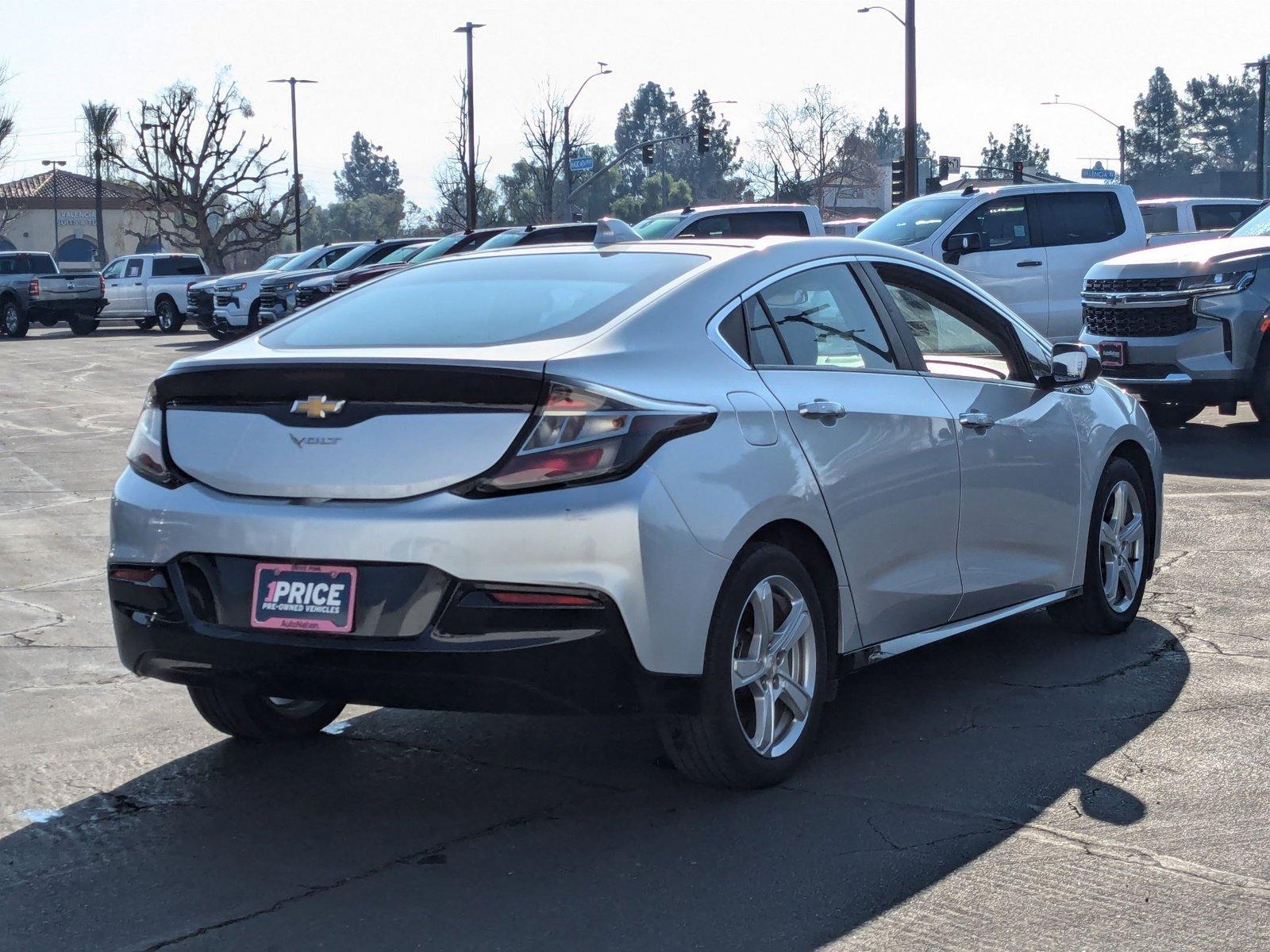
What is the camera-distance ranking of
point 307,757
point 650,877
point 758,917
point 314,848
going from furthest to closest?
point 307,757
point 314,848
point 650,877
point 758,917

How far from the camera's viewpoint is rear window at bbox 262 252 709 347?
4418 millimetres

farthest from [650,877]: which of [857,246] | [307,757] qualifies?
[857,246]

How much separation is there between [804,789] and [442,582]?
1313 millimetres

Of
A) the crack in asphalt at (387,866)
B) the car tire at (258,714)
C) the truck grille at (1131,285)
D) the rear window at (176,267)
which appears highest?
the rear window at (176,267)

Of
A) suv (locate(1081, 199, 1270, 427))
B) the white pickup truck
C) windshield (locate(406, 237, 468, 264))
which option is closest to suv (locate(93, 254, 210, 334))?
windshield (locate(406, 237, 468, 264))

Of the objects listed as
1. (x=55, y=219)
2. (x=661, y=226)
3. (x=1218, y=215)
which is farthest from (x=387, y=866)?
(x=55, y=219)

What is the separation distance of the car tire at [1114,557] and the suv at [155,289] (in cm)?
3472

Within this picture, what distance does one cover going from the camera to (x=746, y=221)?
20672 mm

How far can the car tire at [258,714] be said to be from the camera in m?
4.98

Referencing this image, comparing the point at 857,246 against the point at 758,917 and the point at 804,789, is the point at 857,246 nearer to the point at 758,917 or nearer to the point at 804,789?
the point at 804,789

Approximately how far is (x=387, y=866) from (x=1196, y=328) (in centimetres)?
1042

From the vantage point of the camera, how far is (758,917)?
3.59 meters

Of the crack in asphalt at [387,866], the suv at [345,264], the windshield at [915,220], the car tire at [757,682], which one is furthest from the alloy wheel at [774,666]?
the suv at [345,264]

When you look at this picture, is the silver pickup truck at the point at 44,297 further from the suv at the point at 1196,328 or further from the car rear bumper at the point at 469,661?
the car rear bumper at the point at 469,661
